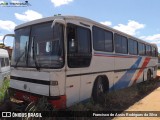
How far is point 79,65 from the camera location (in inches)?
282

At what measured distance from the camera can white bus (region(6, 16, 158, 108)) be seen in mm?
6414

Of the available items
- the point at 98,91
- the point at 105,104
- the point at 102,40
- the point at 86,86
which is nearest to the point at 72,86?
the point at 86,86

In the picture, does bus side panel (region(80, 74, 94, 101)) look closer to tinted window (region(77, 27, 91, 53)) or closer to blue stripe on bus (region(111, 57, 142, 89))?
tinted window (region(77, 27, 91, 53))

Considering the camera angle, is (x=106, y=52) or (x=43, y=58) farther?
(x=106, y=52)

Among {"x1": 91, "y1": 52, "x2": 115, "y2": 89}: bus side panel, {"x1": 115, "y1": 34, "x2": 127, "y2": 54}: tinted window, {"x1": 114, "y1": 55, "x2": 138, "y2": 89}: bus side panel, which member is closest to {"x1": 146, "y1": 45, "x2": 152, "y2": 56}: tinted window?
{"x1": 114, "y1": 55, "x2": 138, "y2": 89}: bus side panel

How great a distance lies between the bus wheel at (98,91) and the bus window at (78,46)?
3.75 feet

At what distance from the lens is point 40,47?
680 cm

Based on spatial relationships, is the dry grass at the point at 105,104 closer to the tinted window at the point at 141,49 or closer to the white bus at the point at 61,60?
the white bus at the point at 61,60

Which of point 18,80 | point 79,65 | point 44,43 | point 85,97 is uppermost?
point 44,43

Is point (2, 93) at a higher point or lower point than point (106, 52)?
lower

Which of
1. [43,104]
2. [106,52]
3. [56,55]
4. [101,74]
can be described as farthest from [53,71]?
[106,52]

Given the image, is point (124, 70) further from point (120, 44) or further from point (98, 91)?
point (98, 91)

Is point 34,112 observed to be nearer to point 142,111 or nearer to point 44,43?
point 44,43

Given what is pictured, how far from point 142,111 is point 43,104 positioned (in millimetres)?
3573
